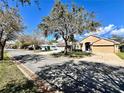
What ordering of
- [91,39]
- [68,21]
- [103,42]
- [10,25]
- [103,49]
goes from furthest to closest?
1. [91,39]
2. [103,49]
3. [103,42]
4. [68,21]
5. [10,25]

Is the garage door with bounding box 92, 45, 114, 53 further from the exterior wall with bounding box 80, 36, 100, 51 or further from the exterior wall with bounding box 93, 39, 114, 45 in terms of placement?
the exterior wall with bounding box 80, 36, 100, 51

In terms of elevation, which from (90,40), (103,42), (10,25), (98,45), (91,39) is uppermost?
(10,25)

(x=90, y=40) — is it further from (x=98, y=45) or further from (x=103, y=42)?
(x=103, y=42)

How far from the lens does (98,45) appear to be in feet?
147

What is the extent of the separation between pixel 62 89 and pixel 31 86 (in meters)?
1.66

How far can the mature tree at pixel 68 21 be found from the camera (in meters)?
31.2

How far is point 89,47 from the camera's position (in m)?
48.7

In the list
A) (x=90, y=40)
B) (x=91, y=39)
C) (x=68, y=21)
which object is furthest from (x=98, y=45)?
(x=68, y=21)

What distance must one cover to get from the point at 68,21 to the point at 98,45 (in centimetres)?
1601

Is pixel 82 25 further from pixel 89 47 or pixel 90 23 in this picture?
pixel 89 47

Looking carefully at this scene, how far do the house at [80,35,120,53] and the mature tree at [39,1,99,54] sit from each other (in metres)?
11.0

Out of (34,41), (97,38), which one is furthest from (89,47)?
(34,41)

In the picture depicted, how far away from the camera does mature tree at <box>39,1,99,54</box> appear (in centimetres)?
3123

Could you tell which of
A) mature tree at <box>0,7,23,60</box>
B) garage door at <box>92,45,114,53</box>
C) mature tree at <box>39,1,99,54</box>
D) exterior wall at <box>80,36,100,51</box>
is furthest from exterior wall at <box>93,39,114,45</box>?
mature tree at <box>0,7,23,60</box>
